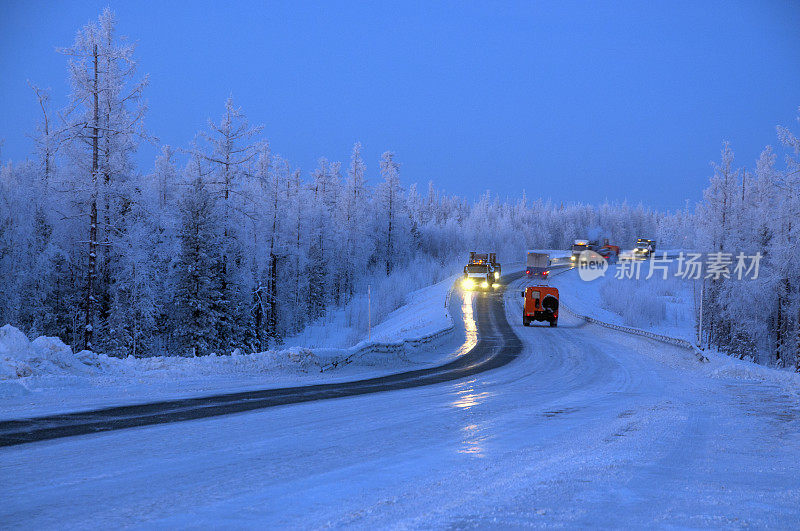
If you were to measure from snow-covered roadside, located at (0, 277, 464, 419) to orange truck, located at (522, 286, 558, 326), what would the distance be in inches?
861

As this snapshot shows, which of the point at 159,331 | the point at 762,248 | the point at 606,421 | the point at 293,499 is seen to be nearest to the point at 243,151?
the point at 159,331

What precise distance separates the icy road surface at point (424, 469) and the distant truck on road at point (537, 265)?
60.8m

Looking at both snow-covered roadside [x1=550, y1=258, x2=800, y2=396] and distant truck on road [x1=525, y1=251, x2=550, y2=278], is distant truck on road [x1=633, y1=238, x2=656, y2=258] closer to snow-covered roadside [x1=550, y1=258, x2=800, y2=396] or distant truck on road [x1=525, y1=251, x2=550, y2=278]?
snow-covered roadside [x1=550, y1=258, x2=800, y2=396]

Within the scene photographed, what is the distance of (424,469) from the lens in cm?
688

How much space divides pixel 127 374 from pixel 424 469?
894 centimetres

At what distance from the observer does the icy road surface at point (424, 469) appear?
5.22m

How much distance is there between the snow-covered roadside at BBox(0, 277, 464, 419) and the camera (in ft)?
34.0

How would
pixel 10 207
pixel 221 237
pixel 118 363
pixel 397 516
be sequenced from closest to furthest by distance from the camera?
1. pixel 397 516
2. pixel 118 363
3. pixel 221 237
4. pixel 10 207

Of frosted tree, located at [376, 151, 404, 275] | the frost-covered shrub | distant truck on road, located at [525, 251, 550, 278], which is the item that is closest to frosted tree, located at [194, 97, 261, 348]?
the frost-covered shrub

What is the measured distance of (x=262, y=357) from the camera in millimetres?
16266

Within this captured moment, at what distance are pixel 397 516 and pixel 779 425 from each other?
8.73 meters

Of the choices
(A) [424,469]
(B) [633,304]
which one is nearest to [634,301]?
(B) [633,304]

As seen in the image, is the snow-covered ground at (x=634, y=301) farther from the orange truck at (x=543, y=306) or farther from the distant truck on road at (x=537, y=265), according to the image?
the orange truck at (x=543, y=306)

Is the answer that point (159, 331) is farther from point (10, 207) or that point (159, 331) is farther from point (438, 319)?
point (438, 319)
